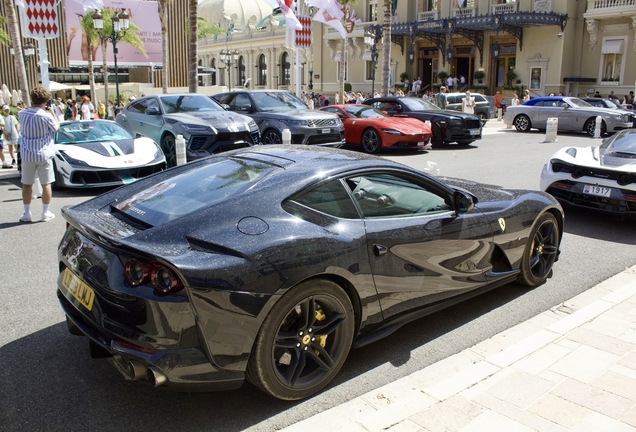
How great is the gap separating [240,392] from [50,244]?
418 centimetres

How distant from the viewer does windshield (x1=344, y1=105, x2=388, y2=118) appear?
16109 millimetres

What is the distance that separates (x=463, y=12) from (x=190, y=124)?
111 feet

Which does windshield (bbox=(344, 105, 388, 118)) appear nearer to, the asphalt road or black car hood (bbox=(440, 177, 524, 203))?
the asphalt road

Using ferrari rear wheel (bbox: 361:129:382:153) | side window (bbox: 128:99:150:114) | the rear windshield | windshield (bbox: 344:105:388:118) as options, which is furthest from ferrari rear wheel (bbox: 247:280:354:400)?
windshield (bbox: 344:105:388:118)

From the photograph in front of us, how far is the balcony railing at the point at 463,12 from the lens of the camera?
39.1m

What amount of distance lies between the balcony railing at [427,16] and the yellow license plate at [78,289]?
41014 millimetres

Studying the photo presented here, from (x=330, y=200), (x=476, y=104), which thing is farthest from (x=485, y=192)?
(x=476, y=104)

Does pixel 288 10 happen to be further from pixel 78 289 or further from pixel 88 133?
pixel 78 289

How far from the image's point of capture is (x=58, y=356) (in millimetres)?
3645

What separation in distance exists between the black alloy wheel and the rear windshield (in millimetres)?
9758

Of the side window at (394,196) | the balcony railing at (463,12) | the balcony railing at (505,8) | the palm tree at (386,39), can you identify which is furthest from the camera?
the balcony railing at (463,12)

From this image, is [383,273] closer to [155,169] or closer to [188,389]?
[188,389]

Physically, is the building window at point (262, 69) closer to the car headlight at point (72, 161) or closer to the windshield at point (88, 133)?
the windshield at point (88, 133)

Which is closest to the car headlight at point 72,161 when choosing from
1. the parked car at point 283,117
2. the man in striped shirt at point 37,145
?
the man in striped shirt at point 37,145
